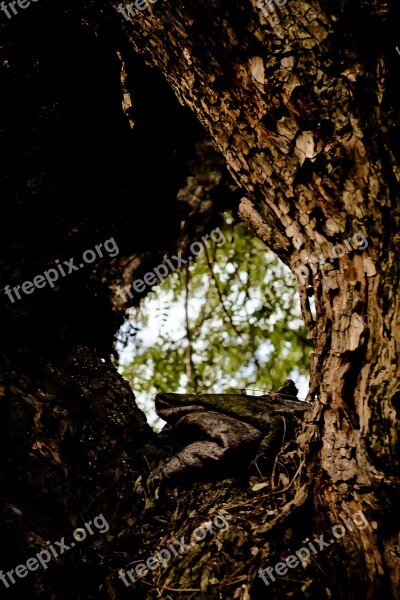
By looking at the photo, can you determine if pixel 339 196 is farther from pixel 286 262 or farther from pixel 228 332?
pixel 228 332

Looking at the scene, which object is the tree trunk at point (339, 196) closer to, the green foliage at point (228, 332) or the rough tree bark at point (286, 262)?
the rough tree bark at point (286, 262)

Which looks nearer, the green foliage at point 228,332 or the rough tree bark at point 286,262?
the rough tree bark at point 286,262

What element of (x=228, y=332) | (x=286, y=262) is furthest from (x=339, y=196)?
(x=228, y=332)

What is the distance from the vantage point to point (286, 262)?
2.25m

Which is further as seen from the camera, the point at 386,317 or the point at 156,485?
the point at 156,485

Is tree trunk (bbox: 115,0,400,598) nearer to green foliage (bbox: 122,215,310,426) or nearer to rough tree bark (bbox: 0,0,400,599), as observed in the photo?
rough tree bark (bbox: 0,0,400,599)

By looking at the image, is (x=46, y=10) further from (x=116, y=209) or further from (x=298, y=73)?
(x=298, y=73)

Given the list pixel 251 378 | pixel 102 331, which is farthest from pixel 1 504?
pixel 251 378

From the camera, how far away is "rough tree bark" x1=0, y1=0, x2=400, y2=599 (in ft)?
6.20

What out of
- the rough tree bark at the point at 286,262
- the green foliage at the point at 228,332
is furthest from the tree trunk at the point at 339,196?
the green foliage at the point at 228,332

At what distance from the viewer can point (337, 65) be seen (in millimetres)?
1899

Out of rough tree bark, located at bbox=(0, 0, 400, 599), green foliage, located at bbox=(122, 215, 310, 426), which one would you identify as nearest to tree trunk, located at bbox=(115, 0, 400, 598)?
rough tree bark, located at bbox=(0, 0, 400, 599)

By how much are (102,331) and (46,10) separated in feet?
5.88

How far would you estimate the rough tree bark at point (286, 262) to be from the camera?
189cm
